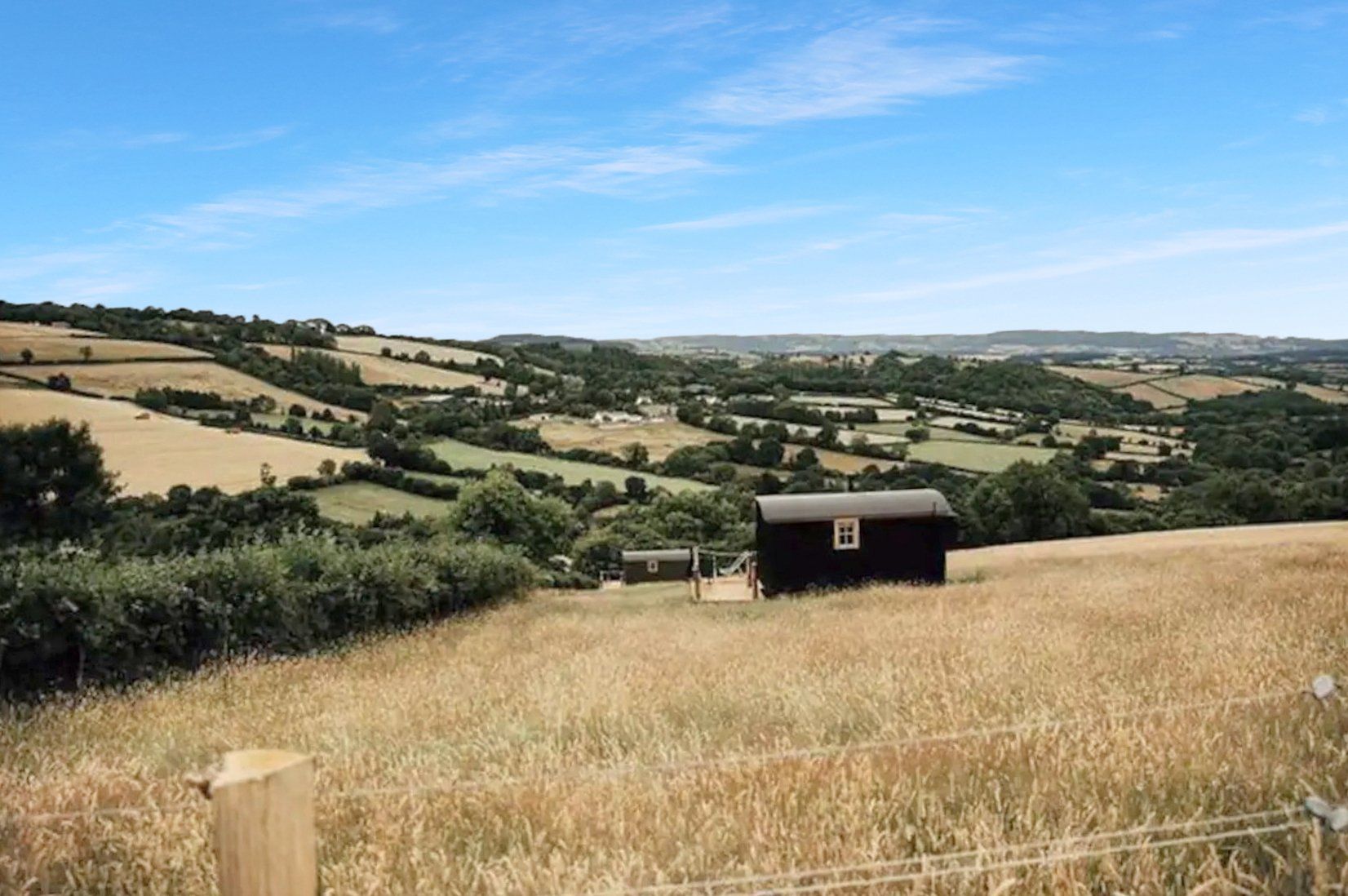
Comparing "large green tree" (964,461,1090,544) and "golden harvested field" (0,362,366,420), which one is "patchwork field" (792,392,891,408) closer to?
"large green tree" (964,461,1090,544)

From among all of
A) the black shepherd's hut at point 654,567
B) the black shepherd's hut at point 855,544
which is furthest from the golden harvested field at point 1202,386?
the black shepherd's hut at point 855,544

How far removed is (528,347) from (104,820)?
404ft

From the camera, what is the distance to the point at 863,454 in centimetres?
7712

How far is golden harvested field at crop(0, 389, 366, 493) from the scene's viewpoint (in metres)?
48.9

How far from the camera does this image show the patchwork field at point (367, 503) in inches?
2111

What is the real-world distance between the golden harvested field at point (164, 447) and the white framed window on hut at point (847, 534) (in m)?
32.8

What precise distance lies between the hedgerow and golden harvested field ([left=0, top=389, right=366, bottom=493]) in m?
31.9

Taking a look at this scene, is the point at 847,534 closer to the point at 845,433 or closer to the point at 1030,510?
the point at 1030,510

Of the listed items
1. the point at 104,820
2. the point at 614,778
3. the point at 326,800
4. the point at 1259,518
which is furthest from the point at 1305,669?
the point at 1259,518

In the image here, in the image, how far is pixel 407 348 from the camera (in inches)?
4109

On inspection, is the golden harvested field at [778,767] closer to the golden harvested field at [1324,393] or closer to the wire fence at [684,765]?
the wire fence at [684,765]

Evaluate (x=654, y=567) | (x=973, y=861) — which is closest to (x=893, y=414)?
(x=654, y=567)

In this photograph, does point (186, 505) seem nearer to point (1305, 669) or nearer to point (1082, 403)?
point (1305, 669)

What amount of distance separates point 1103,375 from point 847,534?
10251cm
